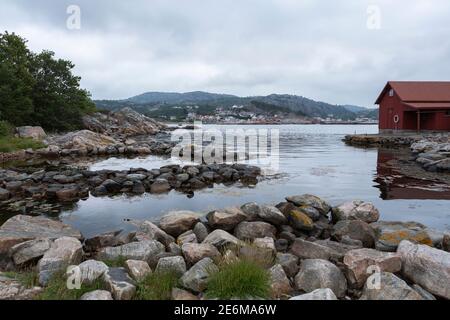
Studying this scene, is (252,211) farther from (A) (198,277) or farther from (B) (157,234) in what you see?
(A) (198,277)

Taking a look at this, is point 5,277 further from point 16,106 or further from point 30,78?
point 30,78

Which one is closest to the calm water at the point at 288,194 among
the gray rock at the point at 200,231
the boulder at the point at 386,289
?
the gray rock at the point at 200,231

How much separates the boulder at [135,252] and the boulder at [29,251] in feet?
3.34

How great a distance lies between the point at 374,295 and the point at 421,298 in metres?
0.58

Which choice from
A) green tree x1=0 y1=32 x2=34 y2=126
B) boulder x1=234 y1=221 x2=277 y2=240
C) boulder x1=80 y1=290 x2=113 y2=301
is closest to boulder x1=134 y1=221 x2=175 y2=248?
boulder x1=234 y1=221 x2=277 y2=240

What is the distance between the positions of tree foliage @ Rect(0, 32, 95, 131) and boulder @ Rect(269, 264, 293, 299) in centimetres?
3513

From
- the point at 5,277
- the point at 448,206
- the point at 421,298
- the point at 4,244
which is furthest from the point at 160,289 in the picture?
the point at 448,206

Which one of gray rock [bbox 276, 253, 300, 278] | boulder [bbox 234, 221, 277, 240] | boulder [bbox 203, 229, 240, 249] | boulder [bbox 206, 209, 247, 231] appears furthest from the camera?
boulder [bbox 206, 209, 247, 231]

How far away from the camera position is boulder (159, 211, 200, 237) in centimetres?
772

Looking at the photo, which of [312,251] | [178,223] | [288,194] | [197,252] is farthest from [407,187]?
[197,252]

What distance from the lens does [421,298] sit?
4.37 m

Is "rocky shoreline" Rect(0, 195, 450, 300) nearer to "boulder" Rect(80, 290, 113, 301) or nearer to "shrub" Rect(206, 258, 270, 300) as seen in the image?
"boulder" Rect(80, 290, 113, 301)

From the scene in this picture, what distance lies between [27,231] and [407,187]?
1417 cm

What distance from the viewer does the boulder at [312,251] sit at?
587cm
